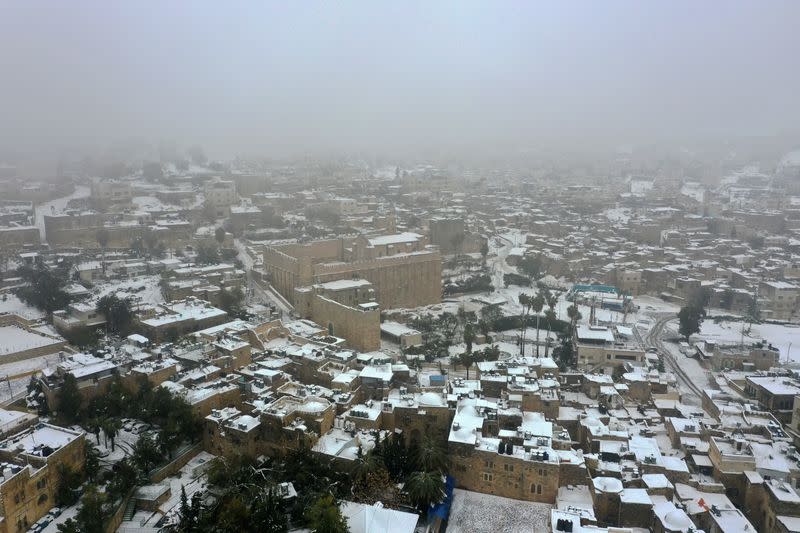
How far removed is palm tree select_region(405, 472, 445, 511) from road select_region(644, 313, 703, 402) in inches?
487

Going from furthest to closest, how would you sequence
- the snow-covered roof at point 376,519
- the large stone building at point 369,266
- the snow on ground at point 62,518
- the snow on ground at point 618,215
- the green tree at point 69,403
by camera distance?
the snow on ground at point 618,215, the large stone building at point 369,266, the green tree at point 69,403, the snow on ground at point 62,518, the snow-covered roof at point 376,519

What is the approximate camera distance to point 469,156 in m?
112

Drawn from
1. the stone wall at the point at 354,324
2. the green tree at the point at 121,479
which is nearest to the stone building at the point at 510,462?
the green tree at the point at 121,479

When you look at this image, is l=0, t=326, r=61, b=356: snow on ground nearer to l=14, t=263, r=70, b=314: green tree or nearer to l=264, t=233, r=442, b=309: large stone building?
l=14, t=263, r=70, b=314: green tree

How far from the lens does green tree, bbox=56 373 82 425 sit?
53.2ft

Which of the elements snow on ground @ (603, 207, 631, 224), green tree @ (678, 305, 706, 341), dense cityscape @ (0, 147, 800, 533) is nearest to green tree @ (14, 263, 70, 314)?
dense cityscape @ (0, 147, 800, 533)

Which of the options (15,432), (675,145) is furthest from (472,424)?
(675,145)

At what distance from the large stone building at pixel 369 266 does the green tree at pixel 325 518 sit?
15.5 meters

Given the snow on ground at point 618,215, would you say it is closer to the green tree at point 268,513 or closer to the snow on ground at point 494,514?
the snow on ground at point 494,514

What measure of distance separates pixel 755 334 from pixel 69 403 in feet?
90.6

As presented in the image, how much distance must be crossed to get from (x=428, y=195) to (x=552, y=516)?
44.2 meters

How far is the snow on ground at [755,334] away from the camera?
25734mm

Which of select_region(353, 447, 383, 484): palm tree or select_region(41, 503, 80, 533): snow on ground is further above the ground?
select_region(353, 447, 383, 484): palm tree

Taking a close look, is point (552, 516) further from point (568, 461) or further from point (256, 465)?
point (256, 465)
